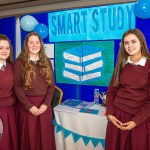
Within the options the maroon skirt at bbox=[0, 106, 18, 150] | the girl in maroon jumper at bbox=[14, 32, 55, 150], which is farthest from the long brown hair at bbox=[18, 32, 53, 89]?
the maroon skirt at bbox=[0, 106, 18, 150]

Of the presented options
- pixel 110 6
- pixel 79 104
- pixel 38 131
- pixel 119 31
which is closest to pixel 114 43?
pixel 119 31

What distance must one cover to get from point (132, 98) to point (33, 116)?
987 mm

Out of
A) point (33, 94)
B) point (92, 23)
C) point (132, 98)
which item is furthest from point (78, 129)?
point (92, 23)

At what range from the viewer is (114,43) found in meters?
2.46

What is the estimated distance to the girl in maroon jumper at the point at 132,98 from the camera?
1590 millimetres

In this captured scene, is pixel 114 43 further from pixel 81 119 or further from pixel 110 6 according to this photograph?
pixel 81 119

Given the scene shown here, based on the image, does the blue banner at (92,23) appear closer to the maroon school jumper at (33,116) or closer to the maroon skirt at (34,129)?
the maroon school jumper at (33,116)

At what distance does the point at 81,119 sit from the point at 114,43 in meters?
0.95

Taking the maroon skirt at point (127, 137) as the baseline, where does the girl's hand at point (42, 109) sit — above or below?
above

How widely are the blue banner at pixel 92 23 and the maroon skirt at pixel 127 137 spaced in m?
1.06

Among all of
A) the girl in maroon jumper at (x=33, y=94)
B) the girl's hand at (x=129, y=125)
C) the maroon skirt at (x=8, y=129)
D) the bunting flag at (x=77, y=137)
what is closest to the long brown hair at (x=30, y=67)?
the girl in maroon jumper at (x=33, y=94)

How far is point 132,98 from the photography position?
163cm

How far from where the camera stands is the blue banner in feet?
7.74

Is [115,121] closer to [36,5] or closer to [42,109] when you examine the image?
[42,109]
